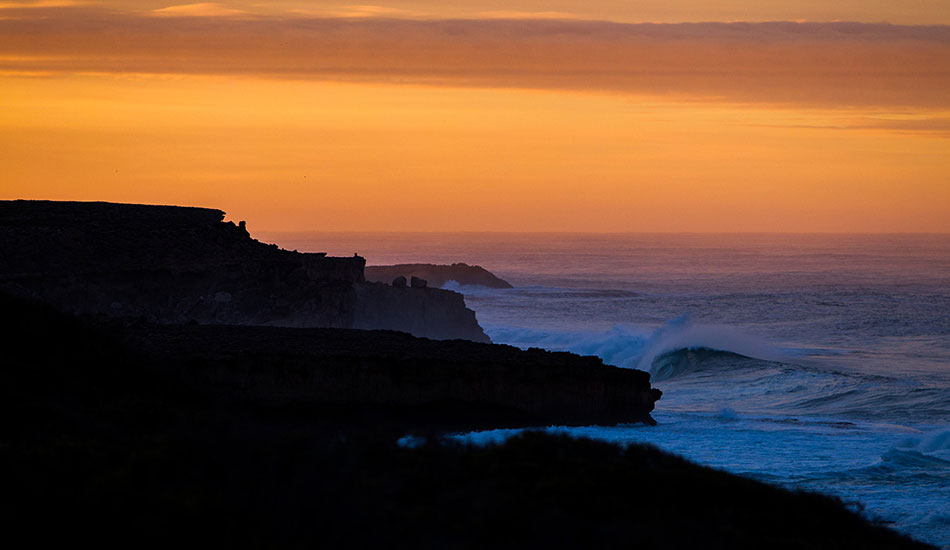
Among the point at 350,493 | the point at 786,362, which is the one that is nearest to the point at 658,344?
the point at 786,362

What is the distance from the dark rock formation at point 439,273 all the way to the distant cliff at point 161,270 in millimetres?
52493

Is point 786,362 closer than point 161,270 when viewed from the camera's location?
No

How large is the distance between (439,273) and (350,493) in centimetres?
9720

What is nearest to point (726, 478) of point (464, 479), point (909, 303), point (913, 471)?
point (464, 479)

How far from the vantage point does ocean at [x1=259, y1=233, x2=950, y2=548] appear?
82.3 feet

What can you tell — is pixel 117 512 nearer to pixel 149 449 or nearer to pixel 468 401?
pixel 149 449

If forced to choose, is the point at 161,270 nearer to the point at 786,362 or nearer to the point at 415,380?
the point at 415,380

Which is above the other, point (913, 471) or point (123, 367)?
point (123, 367)

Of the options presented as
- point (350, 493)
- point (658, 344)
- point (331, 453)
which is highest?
point (658, 344)

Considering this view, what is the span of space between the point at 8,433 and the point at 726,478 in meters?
9.52

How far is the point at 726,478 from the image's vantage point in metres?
15.4

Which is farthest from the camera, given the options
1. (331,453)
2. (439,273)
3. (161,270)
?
(439,273)

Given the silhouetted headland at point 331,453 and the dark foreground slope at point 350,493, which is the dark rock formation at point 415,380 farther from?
the dark foreground slope at point 350,493

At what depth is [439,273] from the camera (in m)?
109
